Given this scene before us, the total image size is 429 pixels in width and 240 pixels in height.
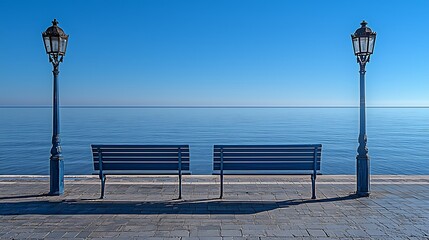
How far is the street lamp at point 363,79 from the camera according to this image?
23.1 ft

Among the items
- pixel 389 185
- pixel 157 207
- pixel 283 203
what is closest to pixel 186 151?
pixel 157 207

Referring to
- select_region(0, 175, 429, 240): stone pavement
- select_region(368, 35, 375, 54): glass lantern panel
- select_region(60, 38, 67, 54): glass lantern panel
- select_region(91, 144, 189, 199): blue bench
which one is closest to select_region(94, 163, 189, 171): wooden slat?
select_region(91, 144, 189, 199): blue bench

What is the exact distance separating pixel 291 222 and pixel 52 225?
3.09 m

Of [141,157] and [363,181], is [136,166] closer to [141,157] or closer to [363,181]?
[141,157]

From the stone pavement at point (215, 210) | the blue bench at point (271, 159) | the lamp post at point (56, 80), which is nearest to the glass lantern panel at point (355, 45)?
the blue bench at point (271, 159)

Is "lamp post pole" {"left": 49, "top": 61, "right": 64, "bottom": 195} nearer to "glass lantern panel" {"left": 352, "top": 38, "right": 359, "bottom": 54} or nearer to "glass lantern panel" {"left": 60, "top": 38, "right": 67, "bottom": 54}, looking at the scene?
"glass lantern panel" {"left": 60, "top": 38, "right": 67, "bottom": 54}

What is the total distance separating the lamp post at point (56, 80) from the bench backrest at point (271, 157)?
2746mm

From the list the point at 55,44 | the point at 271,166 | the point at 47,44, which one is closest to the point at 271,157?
the point at 271,166

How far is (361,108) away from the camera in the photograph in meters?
7.37

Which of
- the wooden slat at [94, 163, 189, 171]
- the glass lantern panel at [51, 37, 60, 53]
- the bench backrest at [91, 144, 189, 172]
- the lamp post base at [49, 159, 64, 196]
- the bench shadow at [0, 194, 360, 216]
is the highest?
the glass lantern panel at [51, 37, 60, 53]

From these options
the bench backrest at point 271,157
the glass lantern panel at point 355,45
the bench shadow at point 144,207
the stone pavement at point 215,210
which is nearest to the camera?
the stone pavement at point 215,210

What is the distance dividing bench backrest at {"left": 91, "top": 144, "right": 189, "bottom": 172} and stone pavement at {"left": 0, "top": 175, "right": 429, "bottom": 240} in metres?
0.53

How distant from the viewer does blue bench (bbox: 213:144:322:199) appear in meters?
6.74

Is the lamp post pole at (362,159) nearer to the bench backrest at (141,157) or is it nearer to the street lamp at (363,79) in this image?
the street lamp at (363,79)
